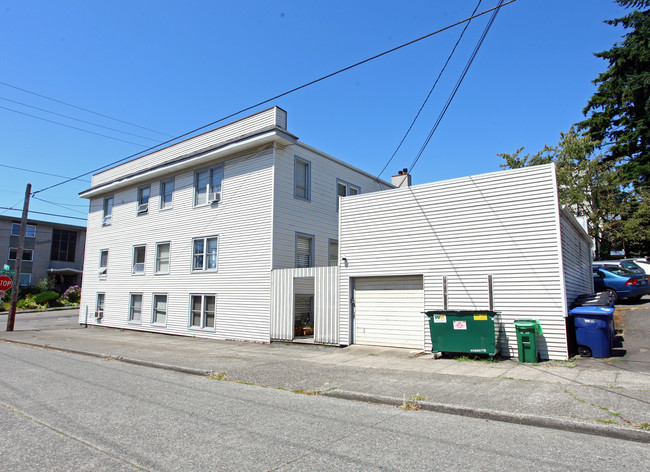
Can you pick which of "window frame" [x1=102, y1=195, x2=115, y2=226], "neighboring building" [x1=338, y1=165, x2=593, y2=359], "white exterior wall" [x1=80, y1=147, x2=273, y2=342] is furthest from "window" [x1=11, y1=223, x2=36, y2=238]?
"neighboring building" [x1=338, y1=165, x2=593, y2=359]

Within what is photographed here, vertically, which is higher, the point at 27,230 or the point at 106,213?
the point at 27,230

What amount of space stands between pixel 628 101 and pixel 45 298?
51.1 m

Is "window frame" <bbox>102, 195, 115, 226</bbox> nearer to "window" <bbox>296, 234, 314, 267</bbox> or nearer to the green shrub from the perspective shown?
"window" <bbox>296, 234, 314, 267</bbox>

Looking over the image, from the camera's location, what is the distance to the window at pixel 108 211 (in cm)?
2396

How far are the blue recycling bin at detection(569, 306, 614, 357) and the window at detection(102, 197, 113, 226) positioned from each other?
22609 mm

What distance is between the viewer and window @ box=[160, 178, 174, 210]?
20609 millimetres

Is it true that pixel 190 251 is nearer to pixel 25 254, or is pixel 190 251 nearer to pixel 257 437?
pixel 257 437

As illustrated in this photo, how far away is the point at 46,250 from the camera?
151 feet

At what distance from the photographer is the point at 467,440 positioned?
5.05m

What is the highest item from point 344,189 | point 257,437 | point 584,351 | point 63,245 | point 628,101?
point 628,101

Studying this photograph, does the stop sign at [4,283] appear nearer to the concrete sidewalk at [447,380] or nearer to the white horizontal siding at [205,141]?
the white horizontal siding at [205,141]

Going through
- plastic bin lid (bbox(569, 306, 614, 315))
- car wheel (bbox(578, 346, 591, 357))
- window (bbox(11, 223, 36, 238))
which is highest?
window (bbox(11, 223, 36, 238))

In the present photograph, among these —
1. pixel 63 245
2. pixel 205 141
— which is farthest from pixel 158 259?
pixel 63 245

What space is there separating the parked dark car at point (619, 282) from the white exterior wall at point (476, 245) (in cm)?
793
